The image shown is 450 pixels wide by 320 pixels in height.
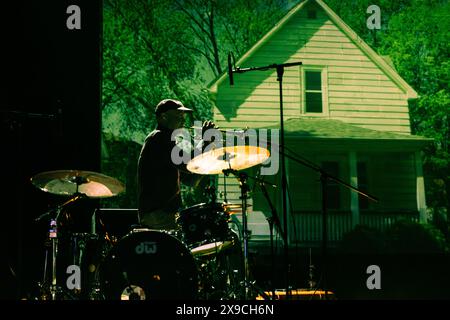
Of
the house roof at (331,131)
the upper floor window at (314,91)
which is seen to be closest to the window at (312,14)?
the upper floor window at (314,91)

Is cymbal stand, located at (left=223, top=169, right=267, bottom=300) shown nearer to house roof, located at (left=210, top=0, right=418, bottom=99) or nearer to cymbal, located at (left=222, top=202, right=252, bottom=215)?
cymbal, located at (left=222, top=202, right=252, bottom=215)

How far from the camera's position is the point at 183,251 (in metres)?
4.08

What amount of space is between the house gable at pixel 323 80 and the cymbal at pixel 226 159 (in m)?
7.67

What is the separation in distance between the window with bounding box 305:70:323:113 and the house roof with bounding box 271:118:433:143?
1.27ft

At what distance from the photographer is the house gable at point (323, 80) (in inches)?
493

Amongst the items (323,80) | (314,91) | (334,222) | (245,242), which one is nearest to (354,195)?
(334,222)

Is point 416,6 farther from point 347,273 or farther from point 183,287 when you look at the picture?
point 183,287

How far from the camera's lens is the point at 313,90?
42.4 ft

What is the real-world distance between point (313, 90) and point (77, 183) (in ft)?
30.1

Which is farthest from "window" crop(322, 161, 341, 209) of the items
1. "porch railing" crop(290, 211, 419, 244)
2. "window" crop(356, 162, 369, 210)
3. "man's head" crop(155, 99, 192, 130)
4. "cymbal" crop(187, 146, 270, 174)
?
"man's head" crop(155, 99, 192, 130)

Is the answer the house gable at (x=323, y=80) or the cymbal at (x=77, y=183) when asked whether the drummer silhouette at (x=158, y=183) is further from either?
the house gable at (x=323, y=80)

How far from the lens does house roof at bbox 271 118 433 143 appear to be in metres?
11.9
